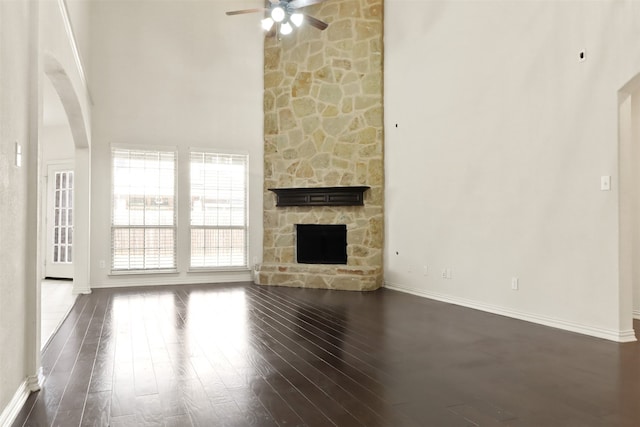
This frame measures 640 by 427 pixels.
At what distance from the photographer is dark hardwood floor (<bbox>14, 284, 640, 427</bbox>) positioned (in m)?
2.59

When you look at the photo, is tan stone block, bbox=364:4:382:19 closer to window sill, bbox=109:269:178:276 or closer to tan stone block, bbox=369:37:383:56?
tan stone block, bbox=369:37:383:56

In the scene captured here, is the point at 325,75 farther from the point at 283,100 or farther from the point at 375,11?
the point at 375,11

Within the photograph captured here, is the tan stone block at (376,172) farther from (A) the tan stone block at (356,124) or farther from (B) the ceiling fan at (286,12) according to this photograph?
(B) the ceiling fan at (286,12)

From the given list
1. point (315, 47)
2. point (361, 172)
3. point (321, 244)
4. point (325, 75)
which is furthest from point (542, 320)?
point (315, 47)

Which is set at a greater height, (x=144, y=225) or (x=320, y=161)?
(x=320, y=161)

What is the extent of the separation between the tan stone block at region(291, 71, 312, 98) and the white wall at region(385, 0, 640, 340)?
1584 millimetres

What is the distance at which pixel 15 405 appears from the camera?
2592 millimetres

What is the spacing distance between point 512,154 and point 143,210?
19.2 ft

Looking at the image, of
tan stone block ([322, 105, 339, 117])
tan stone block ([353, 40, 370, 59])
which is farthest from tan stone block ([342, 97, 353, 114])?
tan stone block ([353, 40, 370, 59])

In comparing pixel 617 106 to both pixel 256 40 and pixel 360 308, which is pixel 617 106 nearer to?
pixel 360 308

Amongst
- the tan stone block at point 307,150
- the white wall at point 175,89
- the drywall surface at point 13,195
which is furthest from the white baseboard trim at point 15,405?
the tan stone block at point 307,150

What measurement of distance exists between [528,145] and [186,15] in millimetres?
6265

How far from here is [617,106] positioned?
427cm

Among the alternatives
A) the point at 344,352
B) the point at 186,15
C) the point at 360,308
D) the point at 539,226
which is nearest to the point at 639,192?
the point at 539,226
